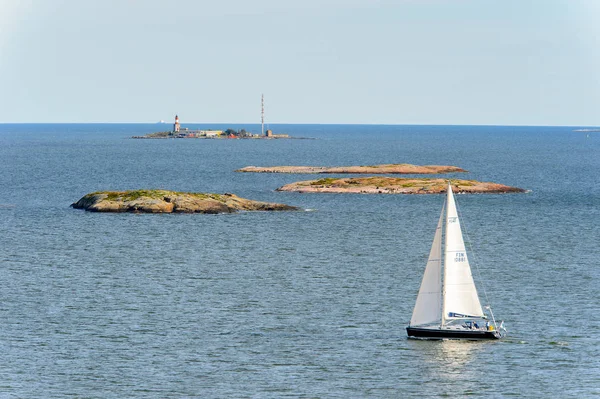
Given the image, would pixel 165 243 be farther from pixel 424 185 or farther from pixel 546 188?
pixel 546 188

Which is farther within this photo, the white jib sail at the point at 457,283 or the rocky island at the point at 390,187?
the rocky island at the point at 390,187

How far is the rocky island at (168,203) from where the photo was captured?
127188 mm

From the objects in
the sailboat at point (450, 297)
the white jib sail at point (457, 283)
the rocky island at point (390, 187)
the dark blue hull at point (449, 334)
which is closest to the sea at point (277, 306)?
the dark blue hull at point (449, 334)

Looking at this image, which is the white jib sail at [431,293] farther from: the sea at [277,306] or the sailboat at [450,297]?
the sea at [277,306]

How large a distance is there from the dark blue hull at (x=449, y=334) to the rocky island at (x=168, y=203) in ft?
224

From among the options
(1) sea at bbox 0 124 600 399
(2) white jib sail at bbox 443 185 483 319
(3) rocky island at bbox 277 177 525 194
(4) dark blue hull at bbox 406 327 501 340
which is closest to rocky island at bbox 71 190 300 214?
(1) sea at bbox 0 124 600 399

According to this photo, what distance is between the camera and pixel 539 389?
52562 mm

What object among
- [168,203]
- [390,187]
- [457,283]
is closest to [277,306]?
[457,283]

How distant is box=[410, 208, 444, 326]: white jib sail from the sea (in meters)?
1.45

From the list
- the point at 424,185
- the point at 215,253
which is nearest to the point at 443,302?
the point at 215,253

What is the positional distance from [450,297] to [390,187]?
101 metres

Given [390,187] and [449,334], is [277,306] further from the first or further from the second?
[390,187]

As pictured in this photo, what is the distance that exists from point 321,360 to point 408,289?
20715mm

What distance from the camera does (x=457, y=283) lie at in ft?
197
